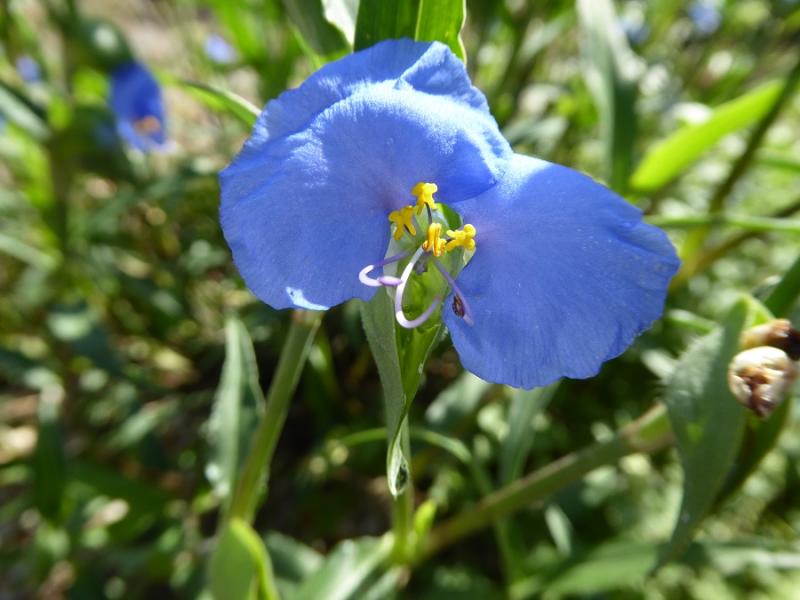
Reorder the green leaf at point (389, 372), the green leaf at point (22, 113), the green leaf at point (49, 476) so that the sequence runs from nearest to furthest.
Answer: the green leaf at point (389, 372), the green leaf at point (49, 476), the green leaf at point (22, 113)

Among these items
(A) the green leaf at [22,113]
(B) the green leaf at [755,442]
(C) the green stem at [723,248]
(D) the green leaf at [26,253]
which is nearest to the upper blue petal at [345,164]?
(B) the green leaf at [755,442]

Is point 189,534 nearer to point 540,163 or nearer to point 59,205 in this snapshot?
point 59,205

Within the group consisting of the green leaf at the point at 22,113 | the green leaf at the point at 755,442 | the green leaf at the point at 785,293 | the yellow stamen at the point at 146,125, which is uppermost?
the green leaf at the point at 22,113

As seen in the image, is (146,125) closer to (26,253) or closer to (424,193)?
(26,253)

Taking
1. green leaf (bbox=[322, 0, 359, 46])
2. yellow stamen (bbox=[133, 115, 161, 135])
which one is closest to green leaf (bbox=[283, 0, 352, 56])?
green leaf (bbox=[322, 0, 359, 46])

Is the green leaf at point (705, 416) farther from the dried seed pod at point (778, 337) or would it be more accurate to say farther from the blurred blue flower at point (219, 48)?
the blurred blue flower at point (219, 48)

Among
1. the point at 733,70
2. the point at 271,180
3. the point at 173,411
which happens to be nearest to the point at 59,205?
the point at 173,411

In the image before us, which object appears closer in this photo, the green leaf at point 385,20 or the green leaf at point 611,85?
the green leaf at point 385,20

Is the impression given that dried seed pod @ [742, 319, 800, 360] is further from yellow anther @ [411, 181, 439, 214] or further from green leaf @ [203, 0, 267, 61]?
green leaf @ [203, 0, 267, 61]
